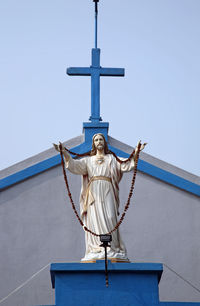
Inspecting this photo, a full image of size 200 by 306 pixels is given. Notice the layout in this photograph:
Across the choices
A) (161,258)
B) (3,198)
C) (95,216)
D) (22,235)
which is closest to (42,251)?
(22,235)

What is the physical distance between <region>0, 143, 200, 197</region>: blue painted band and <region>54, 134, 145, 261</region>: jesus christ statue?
3.15 metres

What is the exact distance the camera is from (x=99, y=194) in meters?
9.54

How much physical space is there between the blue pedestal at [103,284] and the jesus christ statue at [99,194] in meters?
0.25

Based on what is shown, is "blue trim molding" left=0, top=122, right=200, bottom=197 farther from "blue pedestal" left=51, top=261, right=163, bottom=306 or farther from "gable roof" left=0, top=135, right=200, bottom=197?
"blue pedestal" left=51, top=261, right=163, bottom=306

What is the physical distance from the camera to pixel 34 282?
12148 mm

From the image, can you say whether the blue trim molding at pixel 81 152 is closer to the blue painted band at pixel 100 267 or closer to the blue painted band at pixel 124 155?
the blue painted band at pixel 124 155

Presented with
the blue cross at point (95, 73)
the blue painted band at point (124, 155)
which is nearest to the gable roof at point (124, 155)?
the blue painted band at point (124, 155)

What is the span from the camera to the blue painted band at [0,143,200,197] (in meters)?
12.9

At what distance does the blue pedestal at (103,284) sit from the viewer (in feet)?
29.2

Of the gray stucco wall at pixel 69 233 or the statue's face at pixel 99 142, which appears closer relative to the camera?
the statue's face at pixel 99 142

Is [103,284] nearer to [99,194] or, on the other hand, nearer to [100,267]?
[100,267]

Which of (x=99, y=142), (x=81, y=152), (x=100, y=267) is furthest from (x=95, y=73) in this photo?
(x=100, y=267)

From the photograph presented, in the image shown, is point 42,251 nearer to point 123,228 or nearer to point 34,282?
point 34,282

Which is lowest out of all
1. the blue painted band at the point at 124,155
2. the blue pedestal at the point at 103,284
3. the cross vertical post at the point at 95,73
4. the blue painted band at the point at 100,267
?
the blue pedestal at the point at 103,284
